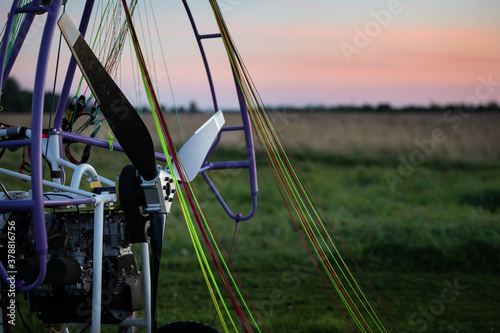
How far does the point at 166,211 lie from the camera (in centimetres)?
475

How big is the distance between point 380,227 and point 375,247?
2.81 feet

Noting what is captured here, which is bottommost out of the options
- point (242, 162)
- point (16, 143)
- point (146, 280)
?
point (146, 280)

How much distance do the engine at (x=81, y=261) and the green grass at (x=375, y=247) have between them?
3.70 meters

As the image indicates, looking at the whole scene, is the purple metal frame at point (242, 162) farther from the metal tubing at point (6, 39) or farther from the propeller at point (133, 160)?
the metal tubing at point (6, 39)

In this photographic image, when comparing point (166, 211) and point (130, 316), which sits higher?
point (166, 211)

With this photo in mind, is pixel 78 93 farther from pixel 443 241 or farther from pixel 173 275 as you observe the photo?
pixel 443 241

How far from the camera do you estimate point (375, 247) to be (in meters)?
12.7

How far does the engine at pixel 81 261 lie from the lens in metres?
4.96

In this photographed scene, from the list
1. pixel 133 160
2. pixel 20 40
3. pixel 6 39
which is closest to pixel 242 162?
pixel 133 160

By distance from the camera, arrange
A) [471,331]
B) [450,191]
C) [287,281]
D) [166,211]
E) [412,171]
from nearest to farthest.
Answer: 1. [166,211]
2. [471,331]
3. [287,281]
4. [450,191]
5. [412,171]

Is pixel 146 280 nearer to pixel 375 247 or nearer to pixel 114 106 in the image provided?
pixel 114 106

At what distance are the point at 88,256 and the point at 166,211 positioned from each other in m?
0.78

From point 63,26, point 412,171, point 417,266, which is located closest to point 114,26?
point 63,26

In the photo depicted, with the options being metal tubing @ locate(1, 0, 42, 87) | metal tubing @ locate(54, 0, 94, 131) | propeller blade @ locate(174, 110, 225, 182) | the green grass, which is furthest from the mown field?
metal tubing @ locate(1, 0, 42, 87)
